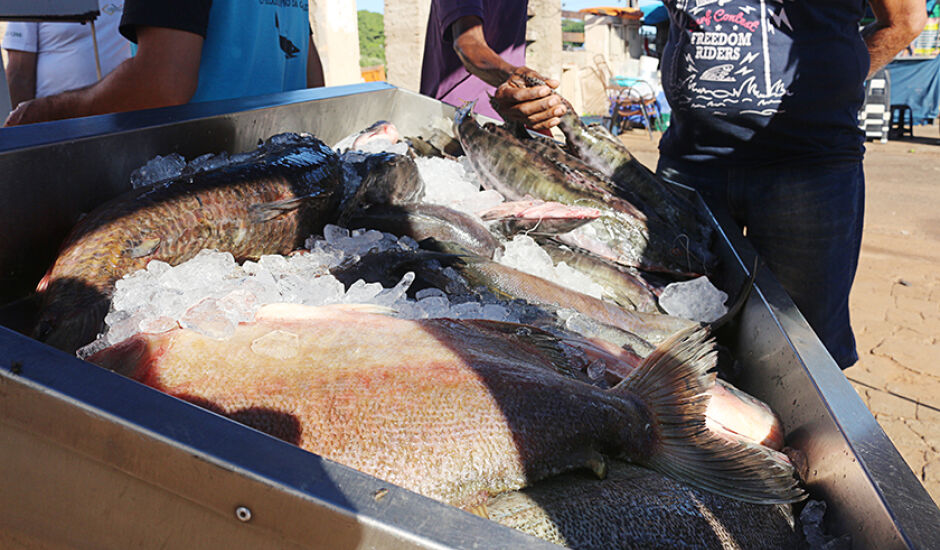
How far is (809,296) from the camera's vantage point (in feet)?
9.56

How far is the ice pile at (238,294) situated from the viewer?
45.3 inches

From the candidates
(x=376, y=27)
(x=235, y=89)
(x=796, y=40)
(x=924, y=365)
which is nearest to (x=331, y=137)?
(x=235, y=89)

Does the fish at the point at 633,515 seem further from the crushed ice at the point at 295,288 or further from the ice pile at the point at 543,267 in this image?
the ice pile at the point at 543,267

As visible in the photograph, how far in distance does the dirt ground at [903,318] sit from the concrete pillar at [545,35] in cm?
601

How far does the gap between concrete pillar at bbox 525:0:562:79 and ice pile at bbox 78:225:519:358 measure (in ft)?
34.4

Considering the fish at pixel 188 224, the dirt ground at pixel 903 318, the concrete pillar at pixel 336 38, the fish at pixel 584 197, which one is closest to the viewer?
the fish at pixel 188 224

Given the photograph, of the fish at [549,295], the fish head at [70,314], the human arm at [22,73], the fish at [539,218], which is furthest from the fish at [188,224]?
the human arm at [22,73]

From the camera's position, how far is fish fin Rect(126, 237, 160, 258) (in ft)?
5.02

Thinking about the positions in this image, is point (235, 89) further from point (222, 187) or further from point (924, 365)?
point (924, 365)

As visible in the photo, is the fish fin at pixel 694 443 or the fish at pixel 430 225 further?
the fish at pixel 430 225

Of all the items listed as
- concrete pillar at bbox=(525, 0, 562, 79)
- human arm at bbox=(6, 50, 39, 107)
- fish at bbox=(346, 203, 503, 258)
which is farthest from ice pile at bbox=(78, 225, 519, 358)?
concrete pillar at bbox=(525, 0, 562, 79)

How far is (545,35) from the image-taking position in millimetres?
11562

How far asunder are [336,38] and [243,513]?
30.8ft

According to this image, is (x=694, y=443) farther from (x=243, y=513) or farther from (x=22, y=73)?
(x=22, y=73)
